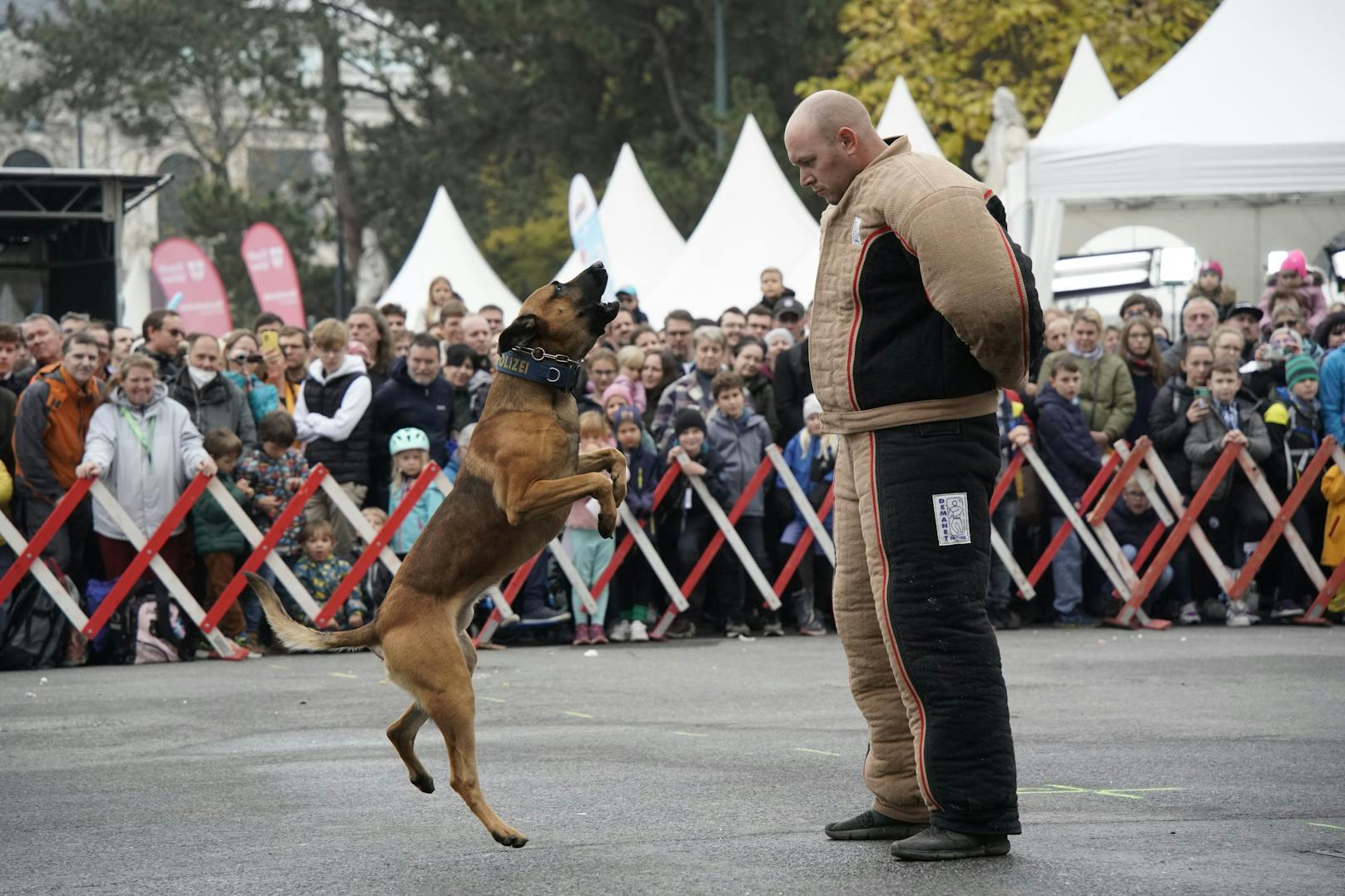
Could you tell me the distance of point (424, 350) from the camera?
12453 millimetres

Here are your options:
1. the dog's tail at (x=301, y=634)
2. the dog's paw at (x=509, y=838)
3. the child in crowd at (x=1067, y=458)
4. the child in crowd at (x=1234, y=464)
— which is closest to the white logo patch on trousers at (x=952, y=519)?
the dog's paw at (x=509, y=838)

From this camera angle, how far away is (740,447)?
13.0m

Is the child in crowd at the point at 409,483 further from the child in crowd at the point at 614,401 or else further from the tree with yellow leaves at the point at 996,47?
the tree with yellow leaves at the point at 996,47

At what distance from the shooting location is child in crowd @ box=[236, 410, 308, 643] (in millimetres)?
12008

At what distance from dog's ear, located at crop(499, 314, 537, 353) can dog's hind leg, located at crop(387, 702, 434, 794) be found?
4.23 feet

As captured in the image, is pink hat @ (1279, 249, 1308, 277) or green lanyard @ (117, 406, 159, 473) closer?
green lanyard @ (117, 406, 159, 473)

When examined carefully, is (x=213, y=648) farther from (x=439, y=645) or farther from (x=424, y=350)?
(x=439, y=645)

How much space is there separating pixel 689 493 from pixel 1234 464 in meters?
4.12

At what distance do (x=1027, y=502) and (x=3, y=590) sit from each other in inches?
286

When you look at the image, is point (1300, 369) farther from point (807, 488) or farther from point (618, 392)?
point (618, 392)

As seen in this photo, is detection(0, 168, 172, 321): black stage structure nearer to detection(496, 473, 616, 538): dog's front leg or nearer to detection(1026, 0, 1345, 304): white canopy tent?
detection(1026, 0, 1345, 304): white canopy tent

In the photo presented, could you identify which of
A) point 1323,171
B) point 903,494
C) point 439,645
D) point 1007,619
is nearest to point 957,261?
point 903,494

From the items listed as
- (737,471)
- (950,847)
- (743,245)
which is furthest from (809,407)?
(743,245)

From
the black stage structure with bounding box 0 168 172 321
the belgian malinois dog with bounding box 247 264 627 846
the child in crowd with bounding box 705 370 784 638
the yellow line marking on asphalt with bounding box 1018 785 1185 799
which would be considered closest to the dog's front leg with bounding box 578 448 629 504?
the belgian malinois dog with bounding box 247 264 627 846
